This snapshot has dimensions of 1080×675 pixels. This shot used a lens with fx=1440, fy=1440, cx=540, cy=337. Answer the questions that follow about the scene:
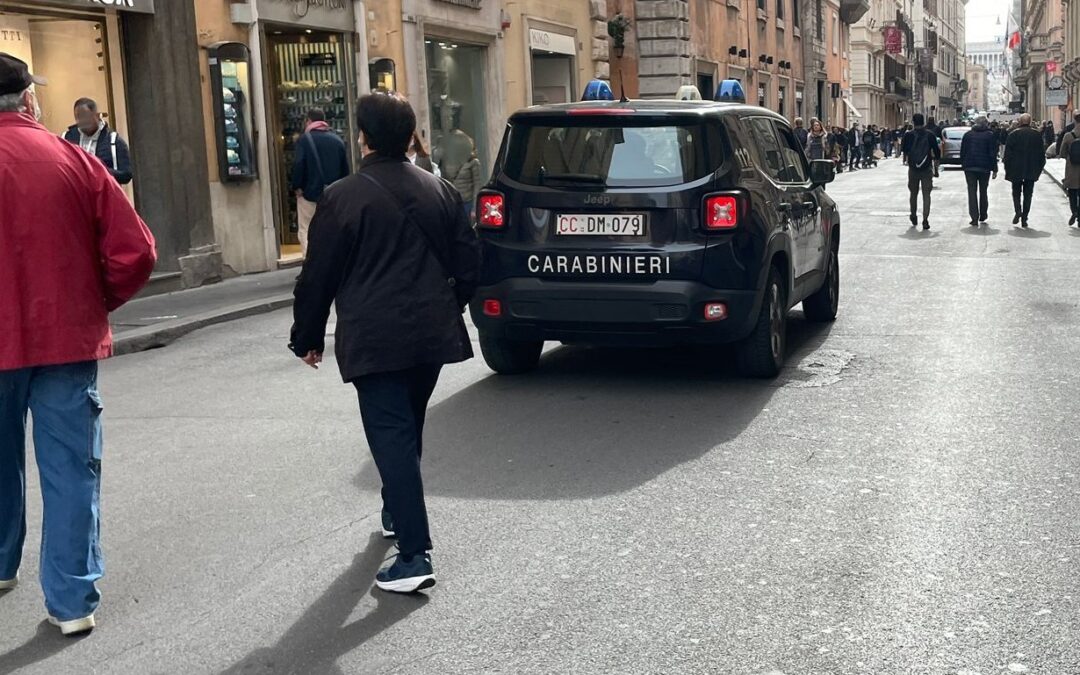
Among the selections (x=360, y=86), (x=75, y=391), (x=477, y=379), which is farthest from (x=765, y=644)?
(x=360, y=86)

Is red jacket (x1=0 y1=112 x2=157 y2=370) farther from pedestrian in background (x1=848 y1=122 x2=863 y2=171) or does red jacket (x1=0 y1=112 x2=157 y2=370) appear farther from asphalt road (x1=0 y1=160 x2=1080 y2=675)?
pedestrian in background (x1=848 y1=122 x2=863 y2=171)

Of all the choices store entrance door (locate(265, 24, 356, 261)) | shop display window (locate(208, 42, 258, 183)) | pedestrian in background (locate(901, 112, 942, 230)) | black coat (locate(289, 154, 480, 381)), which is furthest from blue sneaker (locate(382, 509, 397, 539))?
pedestrian in background (locate(901, 112, 942, 230))

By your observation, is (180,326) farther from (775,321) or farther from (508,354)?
(775,321)

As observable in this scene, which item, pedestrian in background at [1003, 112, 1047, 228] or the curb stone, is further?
pedestrian in background at [1003, 112, 1047, 228]

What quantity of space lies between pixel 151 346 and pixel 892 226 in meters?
12.8

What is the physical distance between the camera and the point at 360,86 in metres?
18.8

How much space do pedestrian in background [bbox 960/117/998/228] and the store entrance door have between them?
8885mm

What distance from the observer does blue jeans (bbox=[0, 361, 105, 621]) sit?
428 cm

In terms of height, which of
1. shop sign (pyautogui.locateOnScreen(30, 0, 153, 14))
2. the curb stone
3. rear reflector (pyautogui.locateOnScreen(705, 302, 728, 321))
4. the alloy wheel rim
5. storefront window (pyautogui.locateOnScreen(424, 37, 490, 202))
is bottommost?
the curb stone

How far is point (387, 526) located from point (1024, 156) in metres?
17.8

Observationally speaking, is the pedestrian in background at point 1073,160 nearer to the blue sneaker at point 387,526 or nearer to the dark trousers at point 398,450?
the blue sneaker at point 387,526

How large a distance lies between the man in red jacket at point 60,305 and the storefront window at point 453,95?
15.4m

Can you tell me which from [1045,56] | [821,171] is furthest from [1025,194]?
[1045,56]

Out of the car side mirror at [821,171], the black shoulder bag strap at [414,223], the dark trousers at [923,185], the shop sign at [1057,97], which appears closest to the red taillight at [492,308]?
the car side mirror at [821,171]
